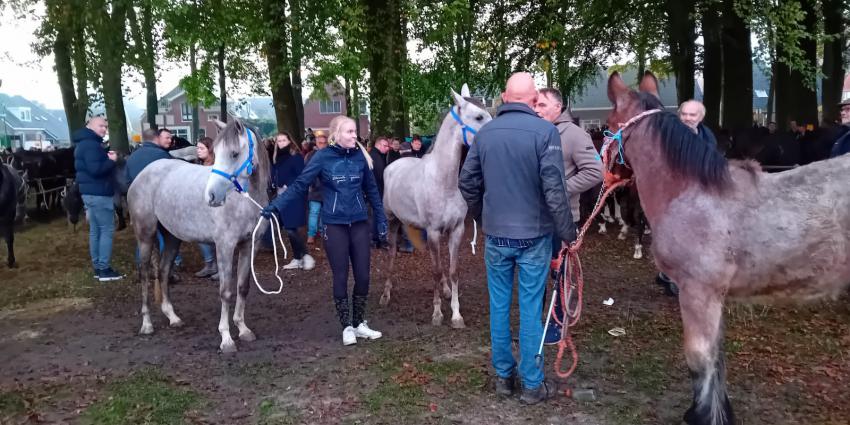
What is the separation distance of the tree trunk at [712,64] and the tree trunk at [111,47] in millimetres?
12267

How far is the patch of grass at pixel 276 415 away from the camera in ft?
12.9

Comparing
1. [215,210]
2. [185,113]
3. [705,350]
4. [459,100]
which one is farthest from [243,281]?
[185,113]

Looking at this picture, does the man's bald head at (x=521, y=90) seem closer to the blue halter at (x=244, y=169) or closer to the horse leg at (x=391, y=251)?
the blue halter at (x=244, y=169)

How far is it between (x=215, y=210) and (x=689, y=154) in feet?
13.4

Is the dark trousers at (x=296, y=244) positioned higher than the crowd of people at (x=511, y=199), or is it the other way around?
the crowd of people at (x=511, y=199)

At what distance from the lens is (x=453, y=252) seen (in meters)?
6.08

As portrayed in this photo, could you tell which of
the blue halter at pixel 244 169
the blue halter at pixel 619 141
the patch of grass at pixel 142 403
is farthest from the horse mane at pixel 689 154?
the patch of grass at pixel 142 403

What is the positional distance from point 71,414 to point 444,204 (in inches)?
142

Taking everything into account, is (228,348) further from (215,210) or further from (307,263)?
(307,263)

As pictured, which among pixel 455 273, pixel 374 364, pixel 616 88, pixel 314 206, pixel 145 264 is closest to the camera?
pixel 616 88

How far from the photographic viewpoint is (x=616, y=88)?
12.6 feet

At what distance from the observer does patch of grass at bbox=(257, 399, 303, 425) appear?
12.9 ft

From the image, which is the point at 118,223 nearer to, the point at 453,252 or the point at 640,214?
the point at 453,252

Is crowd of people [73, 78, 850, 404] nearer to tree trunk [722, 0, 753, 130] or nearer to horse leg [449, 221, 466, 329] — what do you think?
→ horse leg [449, 221, 466, 329]
